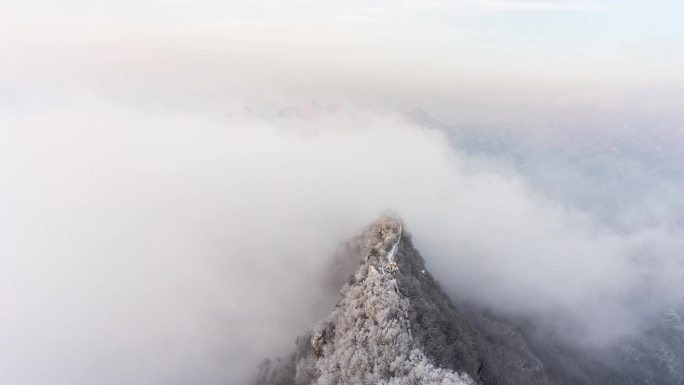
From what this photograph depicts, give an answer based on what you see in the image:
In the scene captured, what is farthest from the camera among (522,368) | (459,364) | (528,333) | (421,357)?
(528,333)

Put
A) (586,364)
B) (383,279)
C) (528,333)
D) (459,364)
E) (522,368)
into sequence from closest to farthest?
1. (459,364)
2. (383,279)
3. (522,368)
4. (528,333)
5. (586,364)

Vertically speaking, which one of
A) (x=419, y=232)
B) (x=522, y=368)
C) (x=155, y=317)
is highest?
(x=419, y=232)

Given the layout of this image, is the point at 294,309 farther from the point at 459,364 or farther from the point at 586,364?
the point at 586,364

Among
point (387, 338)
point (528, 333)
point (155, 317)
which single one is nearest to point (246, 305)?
point (155, 317)

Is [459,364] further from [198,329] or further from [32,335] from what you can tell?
[32,335]

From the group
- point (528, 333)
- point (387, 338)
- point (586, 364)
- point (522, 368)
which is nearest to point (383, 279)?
point (387, 338)

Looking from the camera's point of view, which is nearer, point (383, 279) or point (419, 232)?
point (383, 279)

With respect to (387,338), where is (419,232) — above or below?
above
